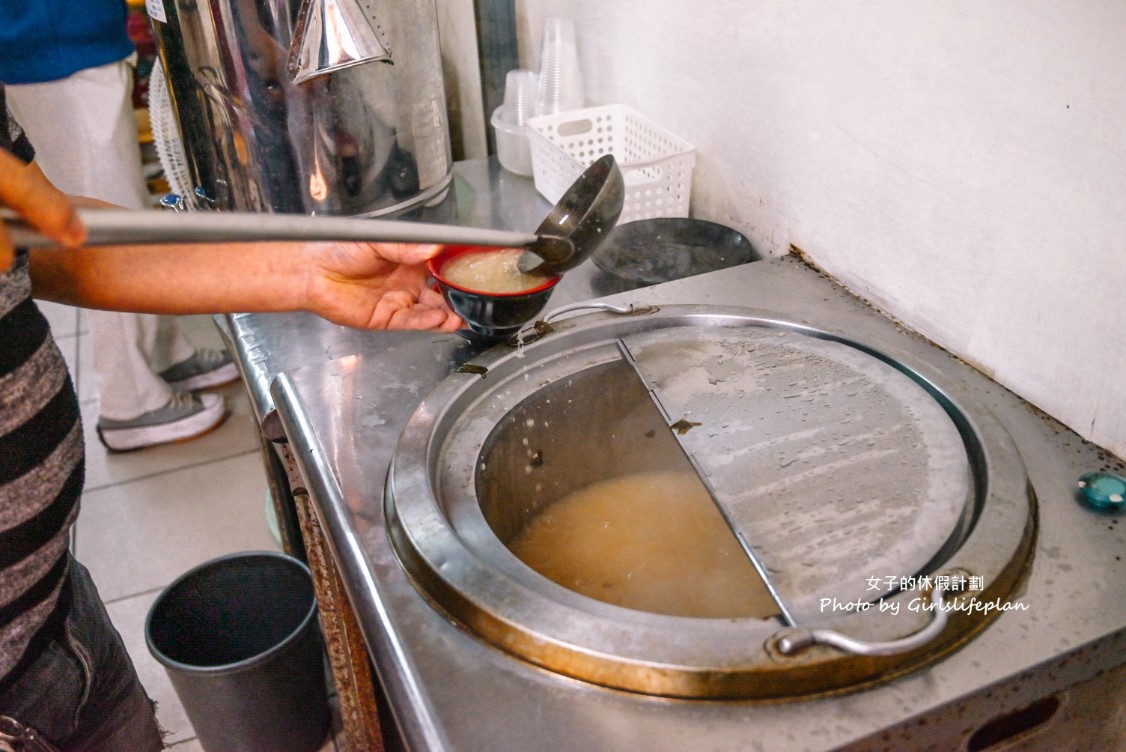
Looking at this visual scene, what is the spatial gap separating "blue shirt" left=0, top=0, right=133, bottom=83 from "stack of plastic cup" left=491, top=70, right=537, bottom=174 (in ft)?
4.27

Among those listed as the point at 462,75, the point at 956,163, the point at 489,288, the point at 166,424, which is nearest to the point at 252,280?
the point at 489,288

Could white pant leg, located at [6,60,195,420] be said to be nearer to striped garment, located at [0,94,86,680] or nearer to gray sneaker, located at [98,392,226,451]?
gray sneaker, located at [98,392,226,451]

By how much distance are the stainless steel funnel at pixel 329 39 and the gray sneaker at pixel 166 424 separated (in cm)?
191

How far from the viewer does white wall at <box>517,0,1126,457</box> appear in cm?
91

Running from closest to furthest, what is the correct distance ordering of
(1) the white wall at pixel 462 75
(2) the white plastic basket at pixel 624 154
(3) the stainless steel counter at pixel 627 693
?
(3) the stainless steel counter at pixel 627 693
(2) the white plastic basket at pixel 624 154
(1) the white wall at pixel 462 75

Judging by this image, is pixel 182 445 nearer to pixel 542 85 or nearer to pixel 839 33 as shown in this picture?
pixel 542 85

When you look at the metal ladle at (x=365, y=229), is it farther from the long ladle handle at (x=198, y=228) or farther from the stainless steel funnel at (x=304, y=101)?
the stainless steel funnel at (x=304, y=101)

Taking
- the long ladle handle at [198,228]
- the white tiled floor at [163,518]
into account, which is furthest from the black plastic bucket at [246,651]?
the long ladle handle at [198,228]

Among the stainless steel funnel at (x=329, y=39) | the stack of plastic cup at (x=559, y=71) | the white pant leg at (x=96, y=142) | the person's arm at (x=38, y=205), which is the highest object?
the person's arm at (x=38, y=205)

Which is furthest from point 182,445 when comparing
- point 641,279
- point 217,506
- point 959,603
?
point 959,603

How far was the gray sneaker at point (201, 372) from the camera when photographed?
316 cm

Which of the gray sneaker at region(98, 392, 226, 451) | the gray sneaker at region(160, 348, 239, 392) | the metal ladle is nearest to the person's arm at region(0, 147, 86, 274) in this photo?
the metal ladle

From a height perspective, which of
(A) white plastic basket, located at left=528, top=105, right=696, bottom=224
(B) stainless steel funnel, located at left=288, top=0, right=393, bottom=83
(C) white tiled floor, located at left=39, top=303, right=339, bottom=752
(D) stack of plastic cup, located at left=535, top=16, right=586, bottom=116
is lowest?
(C) white tiled floor, located at left=39, top=303, right=339, bottom=752

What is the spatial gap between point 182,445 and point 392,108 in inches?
74.7
